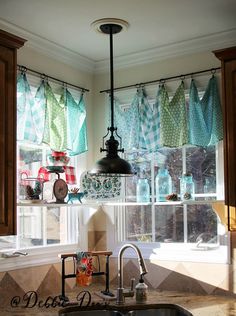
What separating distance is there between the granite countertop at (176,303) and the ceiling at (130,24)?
1.75 meters

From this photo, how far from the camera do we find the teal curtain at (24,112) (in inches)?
126

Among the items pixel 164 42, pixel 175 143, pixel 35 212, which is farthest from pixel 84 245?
pixel 164 42

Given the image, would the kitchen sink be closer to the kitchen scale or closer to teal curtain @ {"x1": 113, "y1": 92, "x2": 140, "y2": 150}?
the kitchen scale

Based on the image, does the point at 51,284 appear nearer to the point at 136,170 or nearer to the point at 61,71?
the point at 136,170

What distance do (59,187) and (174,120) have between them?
3.20 ft

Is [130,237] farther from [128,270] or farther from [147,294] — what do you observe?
[147,294]

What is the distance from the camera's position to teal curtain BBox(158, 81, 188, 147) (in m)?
3.44

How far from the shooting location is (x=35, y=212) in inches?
136

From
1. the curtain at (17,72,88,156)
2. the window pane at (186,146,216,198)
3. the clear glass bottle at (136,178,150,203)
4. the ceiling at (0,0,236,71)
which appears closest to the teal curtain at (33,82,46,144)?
the curtain at (17,72,88,156)

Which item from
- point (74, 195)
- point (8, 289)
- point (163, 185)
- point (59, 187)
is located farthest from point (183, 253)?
point (8, 289)

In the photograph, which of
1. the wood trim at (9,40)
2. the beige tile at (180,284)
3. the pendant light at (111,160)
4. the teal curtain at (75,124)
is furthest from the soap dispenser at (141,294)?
the wood trim at (9,40)

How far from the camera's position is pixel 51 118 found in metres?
3.45

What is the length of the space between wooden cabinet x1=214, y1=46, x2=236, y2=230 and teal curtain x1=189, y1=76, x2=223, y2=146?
0.41 meters

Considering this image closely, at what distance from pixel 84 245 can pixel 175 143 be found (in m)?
1.12
